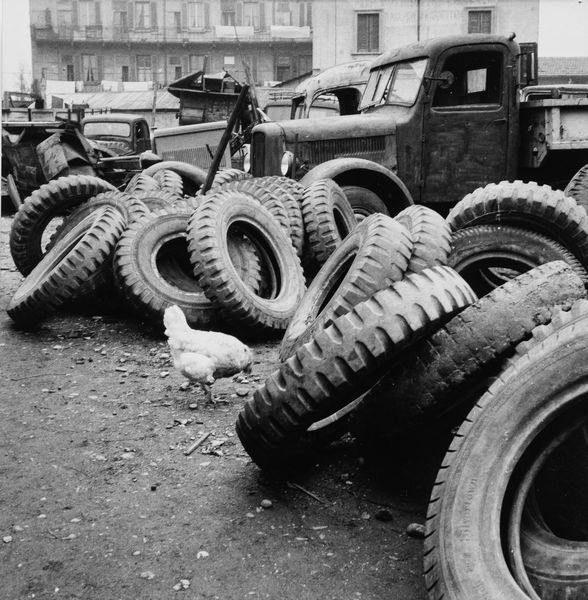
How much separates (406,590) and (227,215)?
3.59 meters

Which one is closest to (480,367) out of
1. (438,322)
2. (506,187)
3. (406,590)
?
(438,322)

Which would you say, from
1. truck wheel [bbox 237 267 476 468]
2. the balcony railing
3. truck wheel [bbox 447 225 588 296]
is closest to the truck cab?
truck wheel [bbox 447 225 588 296]

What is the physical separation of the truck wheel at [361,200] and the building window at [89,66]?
44.6 metres

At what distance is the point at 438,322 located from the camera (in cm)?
259

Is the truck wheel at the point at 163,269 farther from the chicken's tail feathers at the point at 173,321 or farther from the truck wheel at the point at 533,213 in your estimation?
the truck wheel at the point at 533,213

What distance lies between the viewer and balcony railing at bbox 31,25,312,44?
45781mm

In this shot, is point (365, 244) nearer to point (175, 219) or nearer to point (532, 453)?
point (532, 453)

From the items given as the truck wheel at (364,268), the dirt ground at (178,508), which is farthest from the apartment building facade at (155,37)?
the dirt ground at (178,508)

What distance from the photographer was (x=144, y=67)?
159 ft

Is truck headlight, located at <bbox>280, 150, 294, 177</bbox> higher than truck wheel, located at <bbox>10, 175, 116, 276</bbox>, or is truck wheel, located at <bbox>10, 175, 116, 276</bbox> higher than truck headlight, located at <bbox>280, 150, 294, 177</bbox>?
truck headlight, located at <bbox>280, 150, 294, 177</bbox>

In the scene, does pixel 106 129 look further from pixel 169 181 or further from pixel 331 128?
pixel 331 128

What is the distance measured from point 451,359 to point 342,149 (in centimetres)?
543

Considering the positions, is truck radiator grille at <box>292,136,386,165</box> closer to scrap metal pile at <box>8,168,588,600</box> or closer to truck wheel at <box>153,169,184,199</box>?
truck wheel at <box>153,169,184,199</box>

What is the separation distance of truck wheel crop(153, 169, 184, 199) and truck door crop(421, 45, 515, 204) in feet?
9.31
